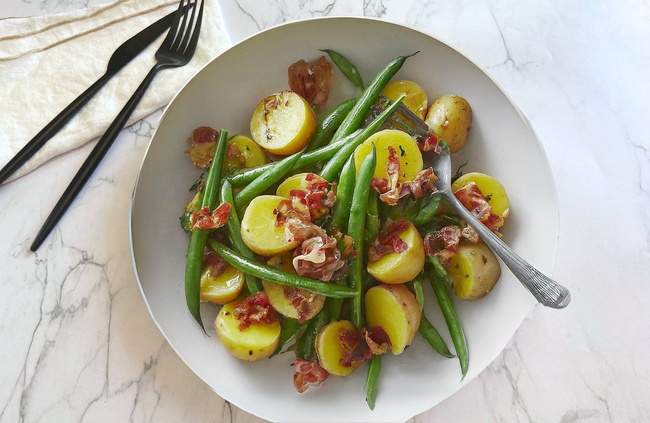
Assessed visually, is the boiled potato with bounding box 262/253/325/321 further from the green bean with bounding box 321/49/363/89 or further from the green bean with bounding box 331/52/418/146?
the green bean with bounding box 321/49/363/89

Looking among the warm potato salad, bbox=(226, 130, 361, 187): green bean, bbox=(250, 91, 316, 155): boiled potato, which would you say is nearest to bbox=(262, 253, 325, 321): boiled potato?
the warm potato salad

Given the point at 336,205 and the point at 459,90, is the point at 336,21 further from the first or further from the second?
the point at 336,205

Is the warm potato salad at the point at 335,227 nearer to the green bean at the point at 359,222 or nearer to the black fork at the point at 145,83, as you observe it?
the green bean at the point at 359,222

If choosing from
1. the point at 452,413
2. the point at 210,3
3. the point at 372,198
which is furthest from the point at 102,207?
the point at 452,413

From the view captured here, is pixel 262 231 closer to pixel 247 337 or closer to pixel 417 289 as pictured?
pixel 247 337

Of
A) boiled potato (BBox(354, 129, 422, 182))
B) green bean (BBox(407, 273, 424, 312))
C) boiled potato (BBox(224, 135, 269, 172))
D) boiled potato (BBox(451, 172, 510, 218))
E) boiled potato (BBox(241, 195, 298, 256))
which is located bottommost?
green bean (BBox(407, 273, 424, 312))

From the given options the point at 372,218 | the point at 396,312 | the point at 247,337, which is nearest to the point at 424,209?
the point at 372,218

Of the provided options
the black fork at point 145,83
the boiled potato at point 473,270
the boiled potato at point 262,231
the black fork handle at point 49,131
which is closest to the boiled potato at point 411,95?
the boiled potato at point 473,270
